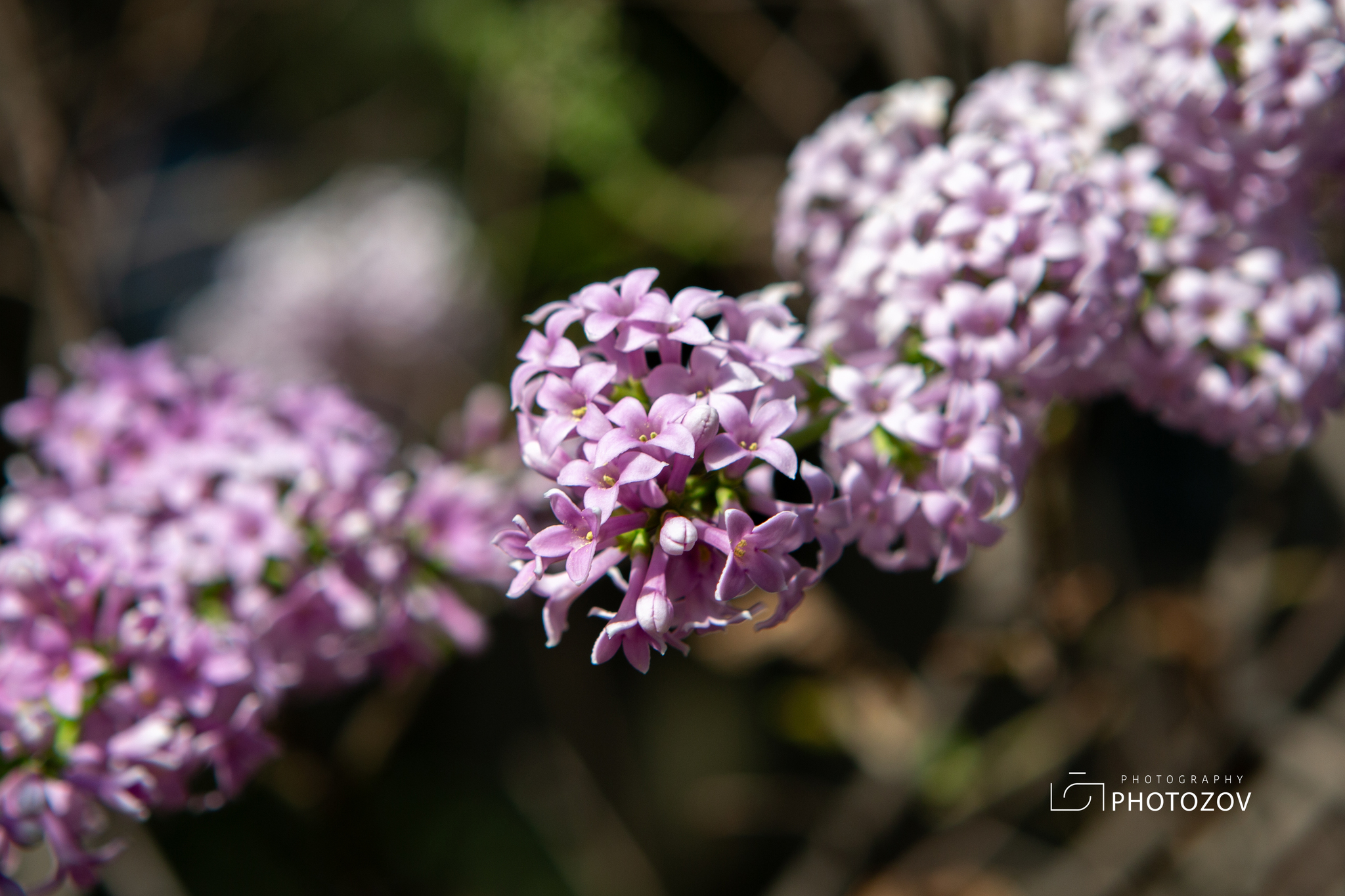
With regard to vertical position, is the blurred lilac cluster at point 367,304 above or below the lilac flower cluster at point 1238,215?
above

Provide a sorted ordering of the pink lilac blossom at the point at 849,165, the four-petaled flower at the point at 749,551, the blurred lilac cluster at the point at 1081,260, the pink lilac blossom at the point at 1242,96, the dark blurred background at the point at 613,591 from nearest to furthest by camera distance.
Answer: the four-petaled flower at the point at 749,551 → the blurred lilac cluster at the point at 1081,260 → the pink lilac blossom at the point at 1242,96 → the pink lilac blossom at the point at 849,165 → the dark blurred background at the point at 613,591

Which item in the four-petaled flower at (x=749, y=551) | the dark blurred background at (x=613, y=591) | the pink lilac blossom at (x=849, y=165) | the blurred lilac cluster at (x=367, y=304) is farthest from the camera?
the blurred lilac cluster at (x=367, y=304)

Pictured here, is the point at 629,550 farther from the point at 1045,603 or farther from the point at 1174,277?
the point at 1045,603

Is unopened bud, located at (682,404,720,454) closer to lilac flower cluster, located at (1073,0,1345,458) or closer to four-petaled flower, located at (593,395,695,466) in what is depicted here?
four-petaled flower, located at (593,395,695,466)

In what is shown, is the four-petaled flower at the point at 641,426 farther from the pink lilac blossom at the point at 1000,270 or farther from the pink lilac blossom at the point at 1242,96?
the pink lilac blossom at the point at 1242,96

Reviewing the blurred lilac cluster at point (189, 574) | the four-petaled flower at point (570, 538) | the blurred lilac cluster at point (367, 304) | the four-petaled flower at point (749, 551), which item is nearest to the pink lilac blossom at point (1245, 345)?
the four-petaled flower at point (749, 551)

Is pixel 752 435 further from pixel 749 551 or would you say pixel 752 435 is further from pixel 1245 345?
pixel 1245 345

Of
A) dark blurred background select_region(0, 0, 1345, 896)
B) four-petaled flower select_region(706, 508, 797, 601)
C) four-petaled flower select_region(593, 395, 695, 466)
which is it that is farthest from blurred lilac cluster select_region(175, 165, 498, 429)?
four-petaled flower select_region(706, 508, 797, 601)
